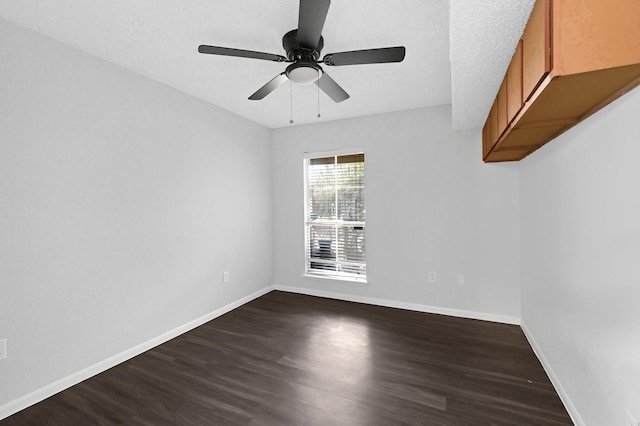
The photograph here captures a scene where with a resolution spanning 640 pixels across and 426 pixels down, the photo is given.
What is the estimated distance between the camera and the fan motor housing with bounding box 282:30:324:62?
1822 millimetres

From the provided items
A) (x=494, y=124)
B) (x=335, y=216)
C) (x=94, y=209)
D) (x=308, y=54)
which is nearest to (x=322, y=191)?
(x=335, y=216)

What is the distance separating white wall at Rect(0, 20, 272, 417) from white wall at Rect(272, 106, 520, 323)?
5.94 ft

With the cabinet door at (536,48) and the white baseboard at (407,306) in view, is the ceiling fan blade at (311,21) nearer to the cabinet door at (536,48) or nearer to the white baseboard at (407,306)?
the cabinet door at (536,48)

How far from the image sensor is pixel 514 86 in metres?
1.65

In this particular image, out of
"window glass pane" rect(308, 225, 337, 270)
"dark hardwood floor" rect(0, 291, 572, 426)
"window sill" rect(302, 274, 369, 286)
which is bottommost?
"dark hardwood floor" rect(0, 291, 572, 426)

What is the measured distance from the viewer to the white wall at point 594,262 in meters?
1.26

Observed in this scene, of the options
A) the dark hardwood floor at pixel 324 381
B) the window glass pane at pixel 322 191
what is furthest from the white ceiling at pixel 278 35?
the dark hardwood floor at pixel 324 381

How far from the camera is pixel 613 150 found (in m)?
1.38

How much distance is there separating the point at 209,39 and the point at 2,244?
1967 mm

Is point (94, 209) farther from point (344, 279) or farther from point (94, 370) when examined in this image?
point (344, 279)

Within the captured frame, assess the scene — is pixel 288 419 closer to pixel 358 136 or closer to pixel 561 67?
pixel 561 67

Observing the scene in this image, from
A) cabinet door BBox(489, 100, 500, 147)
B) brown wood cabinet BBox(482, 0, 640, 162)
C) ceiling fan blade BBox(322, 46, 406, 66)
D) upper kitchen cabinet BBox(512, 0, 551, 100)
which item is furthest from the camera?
cabinet door BBox(489, 100, 500, 147)

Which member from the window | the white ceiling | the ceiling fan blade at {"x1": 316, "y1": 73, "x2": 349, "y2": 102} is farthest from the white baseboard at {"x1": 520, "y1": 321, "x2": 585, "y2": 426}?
the ceiling fan blade at {"x1": 316, "y1": 73, "x2": 349, "y2": 102}

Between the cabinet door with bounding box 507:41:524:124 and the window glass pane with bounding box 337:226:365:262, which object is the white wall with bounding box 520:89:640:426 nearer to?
the cabinet door with bounding box 507:41:524:124
